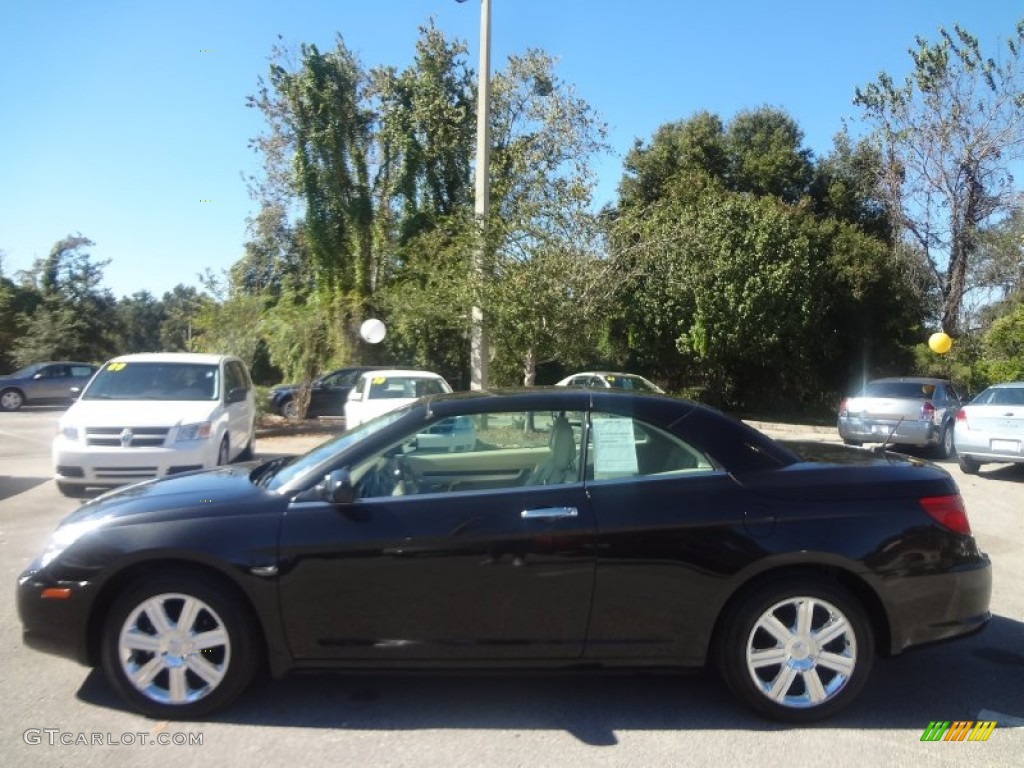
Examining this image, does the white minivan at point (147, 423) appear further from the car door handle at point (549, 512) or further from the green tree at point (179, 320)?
Answer: the green tree at point (179, 320)

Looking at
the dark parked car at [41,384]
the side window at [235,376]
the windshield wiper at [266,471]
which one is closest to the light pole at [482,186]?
the side window at [235,376]

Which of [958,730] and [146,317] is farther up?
[146,317]

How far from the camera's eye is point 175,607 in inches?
151

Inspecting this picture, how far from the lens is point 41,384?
23.6 meters

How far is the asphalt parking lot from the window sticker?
0.99 meters

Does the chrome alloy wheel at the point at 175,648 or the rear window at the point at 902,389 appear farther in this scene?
the rear window at the point at 902,389

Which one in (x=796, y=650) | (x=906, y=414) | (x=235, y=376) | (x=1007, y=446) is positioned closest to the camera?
(x=796, y=650)

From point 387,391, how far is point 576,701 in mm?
10136

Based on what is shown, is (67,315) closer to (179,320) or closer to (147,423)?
(179,320)

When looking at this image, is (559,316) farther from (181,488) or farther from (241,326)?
(181,488)

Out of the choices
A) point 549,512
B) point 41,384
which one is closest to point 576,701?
point 549,512

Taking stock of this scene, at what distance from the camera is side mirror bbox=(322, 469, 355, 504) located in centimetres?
380

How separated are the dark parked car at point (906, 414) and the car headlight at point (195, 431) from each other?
36.8 ft

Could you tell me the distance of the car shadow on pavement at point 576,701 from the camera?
3875 millimetres
